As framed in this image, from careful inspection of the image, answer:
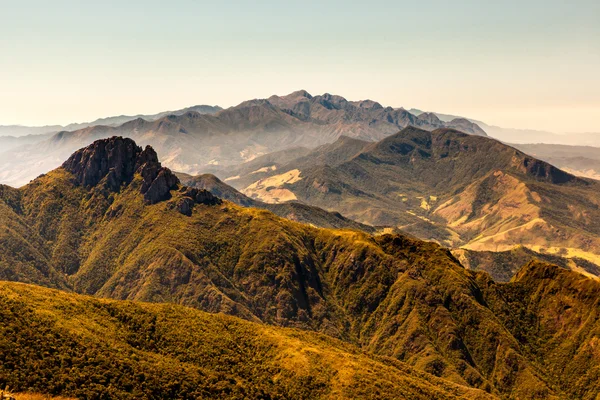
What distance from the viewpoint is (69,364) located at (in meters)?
145

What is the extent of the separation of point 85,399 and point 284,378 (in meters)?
81.5

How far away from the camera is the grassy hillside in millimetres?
139750

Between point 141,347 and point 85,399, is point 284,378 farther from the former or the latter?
point 85,399

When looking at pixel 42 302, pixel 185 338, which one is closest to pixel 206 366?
pixel 185 338

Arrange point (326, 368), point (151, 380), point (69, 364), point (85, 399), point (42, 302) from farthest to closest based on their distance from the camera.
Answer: point (326, 368)
point (42, 302)
point (151, 380)
point (69, 364)
point (85, 399)

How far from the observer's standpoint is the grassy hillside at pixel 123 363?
139750mm

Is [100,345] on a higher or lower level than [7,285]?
lower

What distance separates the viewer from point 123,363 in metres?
155

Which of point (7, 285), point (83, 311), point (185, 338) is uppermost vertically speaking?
point (7, 285)

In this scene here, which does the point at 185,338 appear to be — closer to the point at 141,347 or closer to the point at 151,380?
the point at 141,347

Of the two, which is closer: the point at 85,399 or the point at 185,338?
the point at 85,399

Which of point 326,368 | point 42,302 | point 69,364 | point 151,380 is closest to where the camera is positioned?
point 69,364

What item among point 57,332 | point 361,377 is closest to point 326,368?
point 361,377

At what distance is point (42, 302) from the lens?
17262cm
